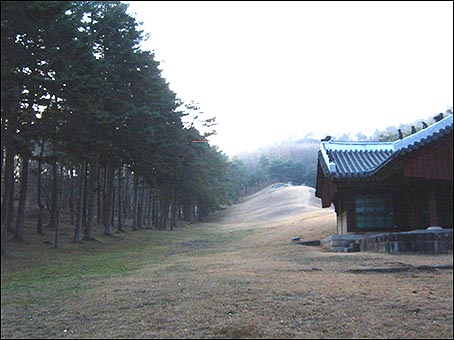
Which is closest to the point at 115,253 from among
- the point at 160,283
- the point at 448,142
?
the point at 160,283

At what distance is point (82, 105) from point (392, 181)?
12154 millimetres

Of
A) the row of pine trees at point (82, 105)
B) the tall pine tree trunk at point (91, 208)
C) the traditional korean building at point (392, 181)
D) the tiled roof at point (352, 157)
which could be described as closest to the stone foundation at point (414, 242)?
the traditional korean building at point (392, 181)

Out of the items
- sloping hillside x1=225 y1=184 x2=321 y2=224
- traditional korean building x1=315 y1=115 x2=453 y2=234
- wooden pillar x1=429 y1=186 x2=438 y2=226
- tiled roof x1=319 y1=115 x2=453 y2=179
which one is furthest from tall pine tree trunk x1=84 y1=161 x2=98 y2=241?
sloping hillside x1=225 y1=184 x2=321 y2=224

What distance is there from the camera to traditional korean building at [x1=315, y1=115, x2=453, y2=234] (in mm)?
8695

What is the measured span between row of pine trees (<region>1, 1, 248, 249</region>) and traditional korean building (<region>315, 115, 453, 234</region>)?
32.9 feet

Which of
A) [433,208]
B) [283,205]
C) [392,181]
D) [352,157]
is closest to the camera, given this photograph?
[433,208]

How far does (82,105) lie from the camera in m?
17.5

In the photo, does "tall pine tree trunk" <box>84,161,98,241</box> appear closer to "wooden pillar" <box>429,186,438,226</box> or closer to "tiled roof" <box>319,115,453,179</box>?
"tiled roof" <box>319,115,453,179</box>

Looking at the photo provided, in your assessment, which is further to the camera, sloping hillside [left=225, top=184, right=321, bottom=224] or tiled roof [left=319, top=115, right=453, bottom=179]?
sloping hillside [left=225, top=184, right=321, bottom=224]

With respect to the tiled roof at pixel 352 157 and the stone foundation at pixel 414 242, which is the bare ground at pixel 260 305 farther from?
the tiled roof at pixel 352 157

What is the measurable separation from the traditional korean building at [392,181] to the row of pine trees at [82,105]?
32.9 feet

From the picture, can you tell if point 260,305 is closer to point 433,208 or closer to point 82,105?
point 433,208

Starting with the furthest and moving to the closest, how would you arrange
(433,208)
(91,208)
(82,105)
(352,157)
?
(91,208), (82,105), (352,157), (433,208)

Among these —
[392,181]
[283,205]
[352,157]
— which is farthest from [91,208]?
[283,205]
